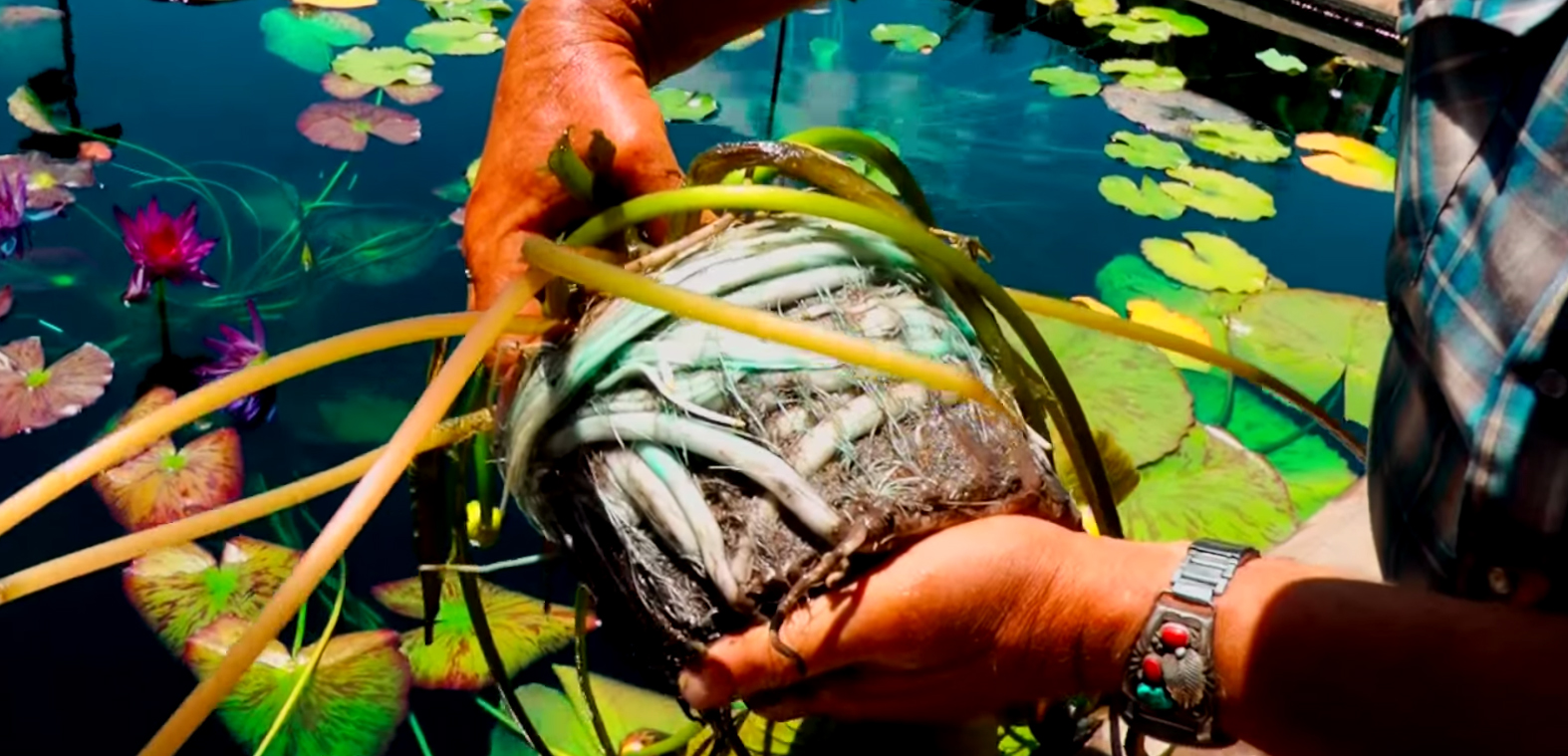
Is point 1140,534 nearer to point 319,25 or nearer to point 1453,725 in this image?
point 1453,725

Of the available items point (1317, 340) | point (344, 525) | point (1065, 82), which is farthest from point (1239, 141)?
point (344, 525)

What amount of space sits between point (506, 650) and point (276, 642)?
220 millimetres

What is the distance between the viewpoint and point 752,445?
0.55m

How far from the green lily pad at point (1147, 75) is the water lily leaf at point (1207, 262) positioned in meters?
0.56

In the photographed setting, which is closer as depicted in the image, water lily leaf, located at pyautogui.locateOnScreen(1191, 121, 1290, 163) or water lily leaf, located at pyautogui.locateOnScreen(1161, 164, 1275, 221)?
water lily leaf, located at pyautogui.locateOnScreen(1161, 164, 1275, 221)

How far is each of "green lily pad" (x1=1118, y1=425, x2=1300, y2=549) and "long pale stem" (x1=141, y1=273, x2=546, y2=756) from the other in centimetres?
96

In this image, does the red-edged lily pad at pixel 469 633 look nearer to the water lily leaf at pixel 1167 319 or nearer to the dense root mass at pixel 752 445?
the dense root mass at pixel 752 445

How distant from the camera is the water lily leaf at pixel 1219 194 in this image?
6.49ft

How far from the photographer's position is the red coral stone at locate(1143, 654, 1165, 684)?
565 mm

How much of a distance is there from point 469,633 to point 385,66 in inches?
46.7

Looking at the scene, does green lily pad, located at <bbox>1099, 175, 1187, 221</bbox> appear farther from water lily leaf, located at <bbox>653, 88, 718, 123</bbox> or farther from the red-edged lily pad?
the red-edged lily pad

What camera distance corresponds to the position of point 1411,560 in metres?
0.66

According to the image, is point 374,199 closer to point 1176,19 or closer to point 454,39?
point 454,39

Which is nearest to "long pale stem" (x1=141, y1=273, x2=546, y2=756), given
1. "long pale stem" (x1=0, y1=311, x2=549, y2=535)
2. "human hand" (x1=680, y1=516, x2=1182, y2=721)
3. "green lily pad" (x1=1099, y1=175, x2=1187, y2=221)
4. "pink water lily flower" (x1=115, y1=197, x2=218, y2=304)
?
"long pale stem" (x1=0, y1=311, x2=549, y2=535)
